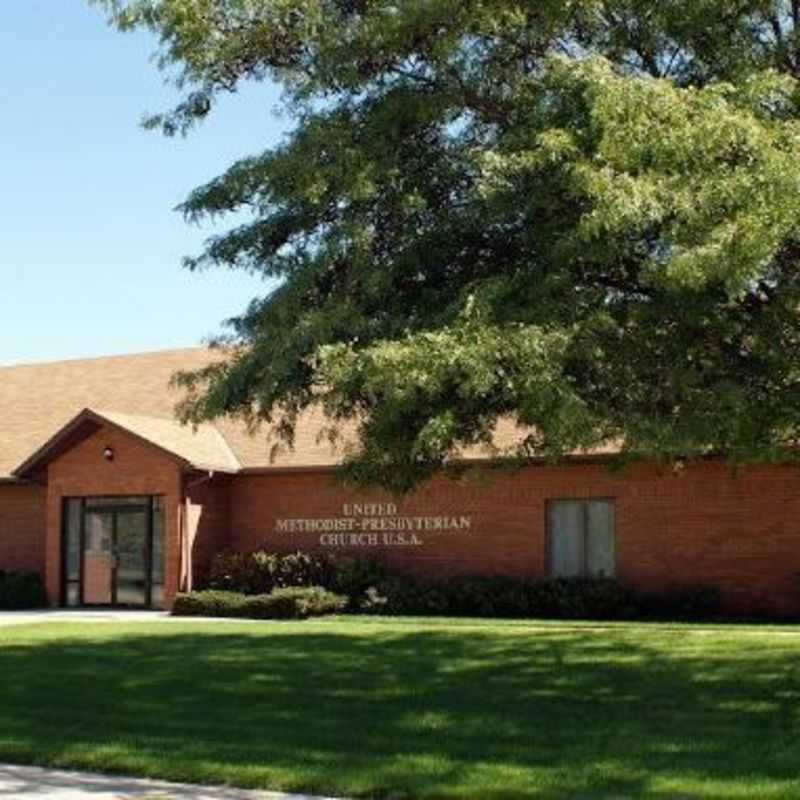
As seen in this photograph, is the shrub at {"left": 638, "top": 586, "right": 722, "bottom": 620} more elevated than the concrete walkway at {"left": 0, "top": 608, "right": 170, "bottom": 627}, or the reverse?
the shrub at {"left": 638, "top": 586, "right": 722, "bottom": 620}

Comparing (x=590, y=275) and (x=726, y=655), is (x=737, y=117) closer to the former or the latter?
(x=590, y=275)

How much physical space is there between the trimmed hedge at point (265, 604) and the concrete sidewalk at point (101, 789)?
16.4 metres

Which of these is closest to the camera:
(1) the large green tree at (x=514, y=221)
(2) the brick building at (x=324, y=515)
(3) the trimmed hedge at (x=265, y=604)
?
(1) the large green tree at (x=514, y=221)

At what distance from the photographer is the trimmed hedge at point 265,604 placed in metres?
25.7

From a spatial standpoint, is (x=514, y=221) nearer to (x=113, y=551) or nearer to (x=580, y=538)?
(x=580, y=538)

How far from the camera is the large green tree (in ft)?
32.2

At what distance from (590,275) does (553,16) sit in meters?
2.38

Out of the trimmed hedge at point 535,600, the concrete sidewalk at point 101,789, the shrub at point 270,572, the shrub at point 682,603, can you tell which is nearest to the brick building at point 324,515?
the shrub at point 682,603

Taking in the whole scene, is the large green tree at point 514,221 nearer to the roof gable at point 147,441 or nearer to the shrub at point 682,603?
the shrub at point 682,603

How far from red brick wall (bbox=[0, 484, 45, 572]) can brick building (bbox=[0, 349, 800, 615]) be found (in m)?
0.03

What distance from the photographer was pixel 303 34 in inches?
484

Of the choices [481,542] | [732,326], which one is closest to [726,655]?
[732,326]

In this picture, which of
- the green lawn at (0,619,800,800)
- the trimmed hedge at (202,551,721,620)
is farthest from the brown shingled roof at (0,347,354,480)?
the green lawn at (0,619,800,800)

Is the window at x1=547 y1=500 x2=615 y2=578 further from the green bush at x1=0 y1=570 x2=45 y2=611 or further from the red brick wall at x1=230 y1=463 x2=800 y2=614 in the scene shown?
the green bush at x1=0 y1=570 x2=45 y2=611
